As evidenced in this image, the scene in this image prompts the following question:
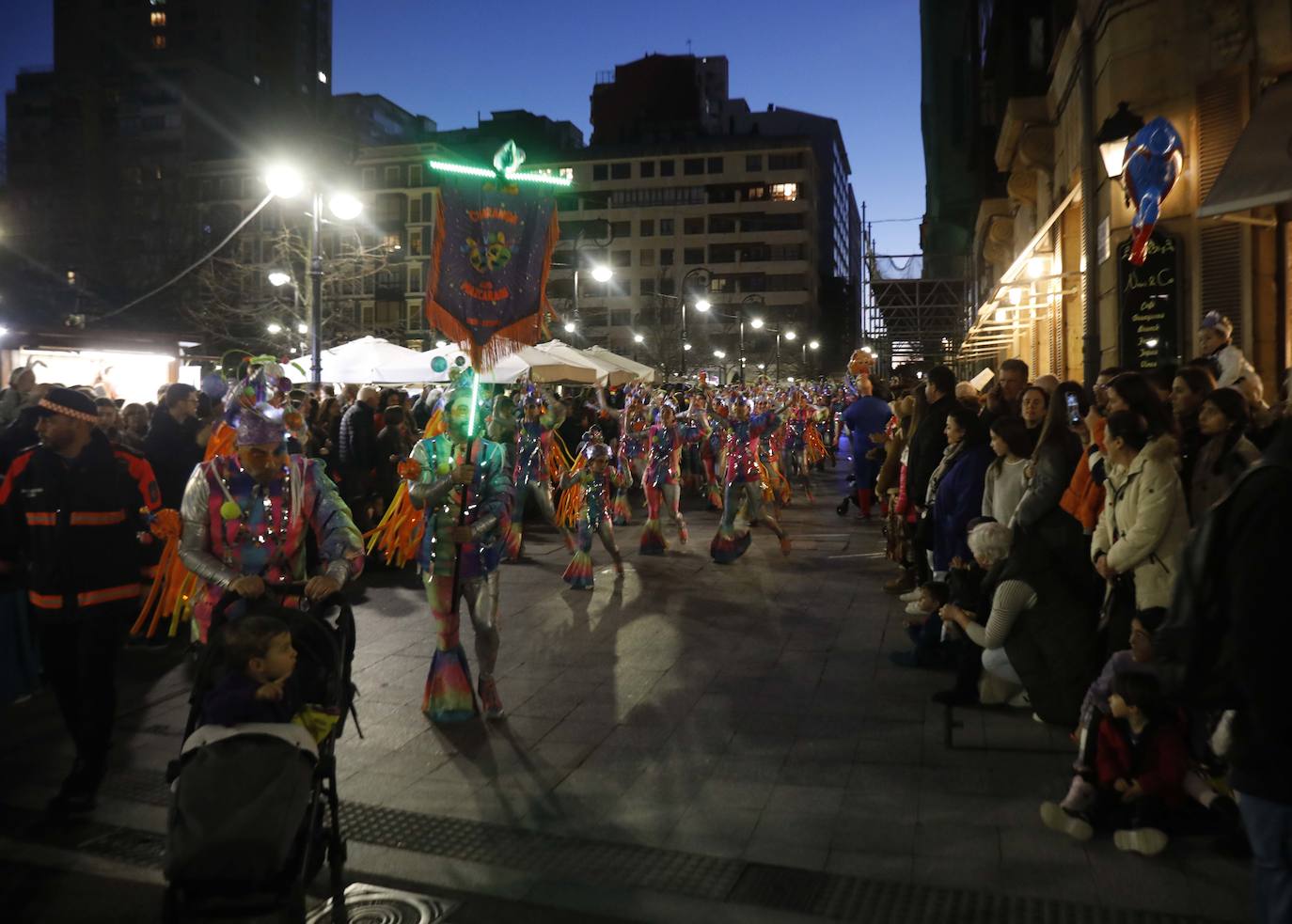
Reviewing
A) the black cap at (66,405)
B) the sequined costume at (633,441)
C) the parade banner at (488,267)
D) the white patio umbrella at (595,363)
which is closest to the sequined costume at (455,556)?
the parade banner at (488,267)

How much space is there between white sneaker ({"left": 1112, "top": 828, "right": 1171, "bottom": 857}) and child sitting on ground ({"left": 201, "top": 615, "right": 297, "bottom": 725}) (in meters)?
Result: 3.39

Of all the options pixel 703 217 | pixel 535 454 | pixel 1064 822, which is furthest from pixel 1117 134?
pixel 703 217

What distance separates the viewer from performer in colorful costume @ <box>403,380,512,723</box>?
623 cm

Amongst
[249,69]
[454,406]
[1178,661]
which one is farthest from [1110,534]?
[249,69]

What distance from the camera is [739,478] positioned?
38.6 feet

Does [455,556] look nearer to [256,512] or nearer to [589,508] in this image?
[256,512]

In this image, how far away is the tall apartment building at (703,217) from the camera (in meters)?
89.8

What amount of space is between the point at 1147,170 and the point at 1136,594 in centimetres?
647

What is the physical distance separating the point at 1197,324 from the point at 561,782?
876 cm

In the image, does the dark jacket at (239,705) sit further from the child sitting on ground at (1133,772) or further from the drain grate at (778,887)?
the child sitting on ground at (1133,772)

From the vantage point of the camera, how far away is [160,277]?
45.3 m

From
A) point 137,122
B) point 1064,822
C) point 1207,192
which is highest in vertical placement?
point 137,122

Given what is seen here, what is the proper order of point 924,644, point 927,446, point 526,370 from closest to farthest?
1. point 924,644
2. point 927,446
3. point 526,370

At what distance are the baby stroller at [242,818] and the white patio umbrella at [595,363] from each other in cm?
1316
